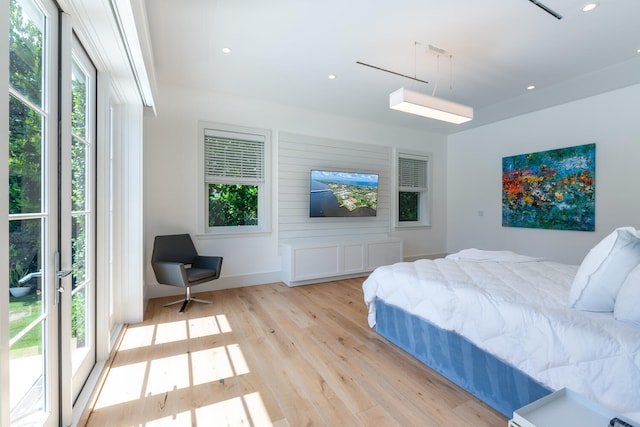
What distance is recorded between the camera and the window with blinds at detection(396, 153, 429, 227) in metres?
5.49

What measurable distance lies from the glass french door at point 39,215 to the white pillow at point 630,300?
2413 mm

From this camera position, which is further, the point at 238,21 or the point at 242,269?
the point at 242,269

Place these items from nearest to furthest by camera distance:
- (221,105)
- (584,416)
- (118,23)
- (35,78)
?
(584,416)
(35,78)
(118,23)
(221,105)

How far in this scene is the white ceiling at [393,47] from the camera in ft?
7.14

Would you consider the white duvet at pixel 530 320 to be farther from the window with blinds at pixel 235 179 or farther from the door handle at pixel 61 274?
the window with blinds at pixel 235 179

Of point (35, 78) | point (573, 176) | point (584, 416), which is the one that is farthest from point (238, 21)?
point (573, 176)

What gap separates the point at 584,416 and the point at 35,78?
2468 millimetres

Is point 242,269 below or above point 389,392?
above

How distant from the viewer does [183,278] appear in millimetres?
2918

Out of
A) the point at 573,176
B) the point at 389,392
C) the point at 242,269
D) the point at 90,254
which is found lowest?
the point at 389,392

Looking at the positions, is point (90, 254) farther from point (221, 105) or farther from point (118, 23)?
point (221, 105)

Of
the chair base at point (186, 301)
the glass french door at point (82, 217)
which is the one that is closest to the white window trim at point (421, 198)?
the chair base at point (186, 301)

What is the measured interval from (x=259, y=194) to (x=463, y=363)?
3240 mm

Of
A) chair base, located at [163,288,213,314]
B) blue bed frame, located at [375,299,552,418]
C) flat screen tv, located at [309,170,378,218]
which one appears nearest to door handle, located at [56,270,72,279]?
chair base, located at [163,288,213,314]
